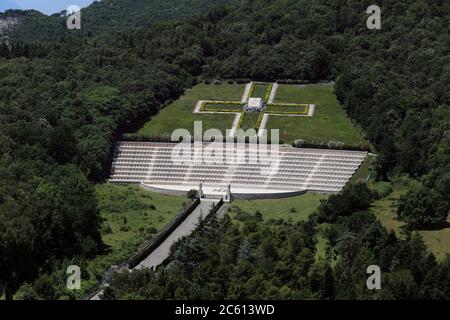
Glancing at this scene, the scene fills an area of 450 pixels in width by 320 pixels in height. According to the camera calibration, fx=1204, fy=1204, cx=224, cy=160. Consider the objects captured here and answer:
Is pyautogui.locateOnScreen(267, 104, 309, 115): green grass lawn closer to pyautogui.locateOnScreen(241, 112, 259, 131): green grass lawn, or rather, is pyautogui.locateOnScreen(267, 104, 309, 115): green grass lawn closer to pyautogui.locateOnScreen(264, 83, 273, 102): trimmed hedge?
pyautogui.locateOnScreen(241, 112, 259, 131): green grass lawn

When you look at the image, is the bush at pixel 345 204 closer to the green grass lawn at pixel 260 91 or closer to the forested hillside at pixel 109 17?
the green grass lawn at pixel 260 91

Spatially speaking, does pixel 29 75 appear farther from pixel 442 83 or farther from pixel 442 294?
pixel 442 294

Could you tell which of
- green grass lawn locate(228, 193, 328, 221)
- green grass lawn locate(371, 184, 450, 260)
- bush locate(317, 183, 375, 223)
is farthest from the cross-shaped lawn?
bush locate(317, 183, 375, 223)

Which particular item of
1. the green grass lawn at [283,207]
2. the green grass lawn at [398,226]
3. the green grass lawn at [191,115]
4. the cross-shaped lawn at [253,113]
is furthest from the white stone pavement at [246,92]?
the green grass lawn at [398,226]

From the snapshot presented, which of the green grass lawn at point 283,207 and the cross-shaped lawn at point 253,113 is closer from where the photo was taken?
the green grass lawn at point 283,207

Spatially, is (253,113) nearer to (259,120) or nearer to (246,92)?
(259,120)

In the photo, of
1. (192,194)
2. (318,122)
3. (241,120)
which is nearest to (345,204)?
(192,194)
